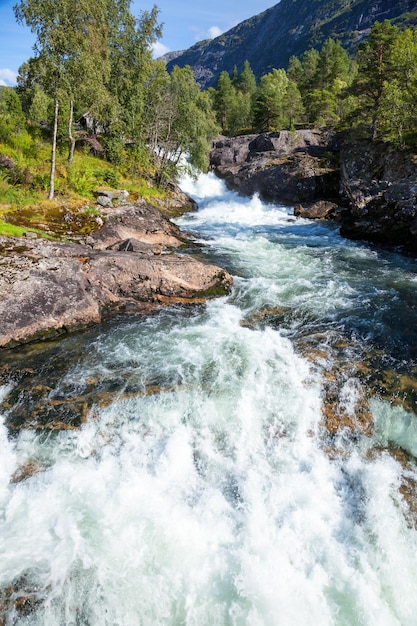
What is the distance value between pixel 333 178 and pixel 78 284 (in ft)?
121

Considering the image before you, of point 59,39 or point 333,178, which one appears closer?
point 59,39

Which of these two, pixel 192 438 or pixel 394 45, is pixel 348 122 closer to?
pixel 394 45

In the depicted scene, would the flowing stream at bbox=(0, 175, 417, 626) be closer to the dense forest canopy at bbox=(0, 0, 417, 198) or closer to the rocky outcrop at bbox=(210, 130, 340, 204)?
the dense forest canopy at bbox=(0, 0, 417, 198)

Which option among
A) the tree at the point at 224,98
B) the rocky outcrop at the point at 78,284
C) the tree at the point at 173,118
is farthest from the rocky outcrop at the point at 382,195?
→ the tree at the point at 224,98

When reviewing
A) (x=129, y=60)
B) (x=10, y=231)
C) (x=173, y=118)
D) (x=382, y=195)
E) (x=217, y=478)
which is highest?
(x=129, y=60)

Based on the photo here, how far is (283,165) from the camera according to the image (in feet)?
145

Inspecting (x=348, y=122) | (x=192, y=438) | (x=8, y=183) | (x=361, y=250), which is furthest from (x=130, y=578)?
(x=348, y=122)

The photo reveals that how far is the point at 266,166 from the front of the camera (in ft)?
152

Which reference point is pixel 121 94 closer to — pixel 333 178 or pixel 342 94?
pixel 333 178

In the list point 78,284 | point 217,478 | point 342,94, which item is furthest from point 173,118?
point 342,94

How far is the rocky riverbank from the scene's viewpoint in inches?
930

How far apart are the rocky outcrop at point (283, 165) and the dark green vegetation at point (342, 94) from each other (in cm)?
456

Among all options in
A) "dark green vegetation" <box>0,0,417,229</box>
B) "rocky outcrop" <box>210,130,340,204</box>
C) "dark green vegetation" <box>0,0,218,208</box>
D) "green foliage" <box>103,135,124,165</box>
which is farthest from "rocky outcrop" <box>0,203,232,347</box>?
"rocky outcrop" <box>210,130,340,204</box>

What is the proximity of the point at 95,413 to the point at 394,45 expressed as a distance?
4333 centimetres
